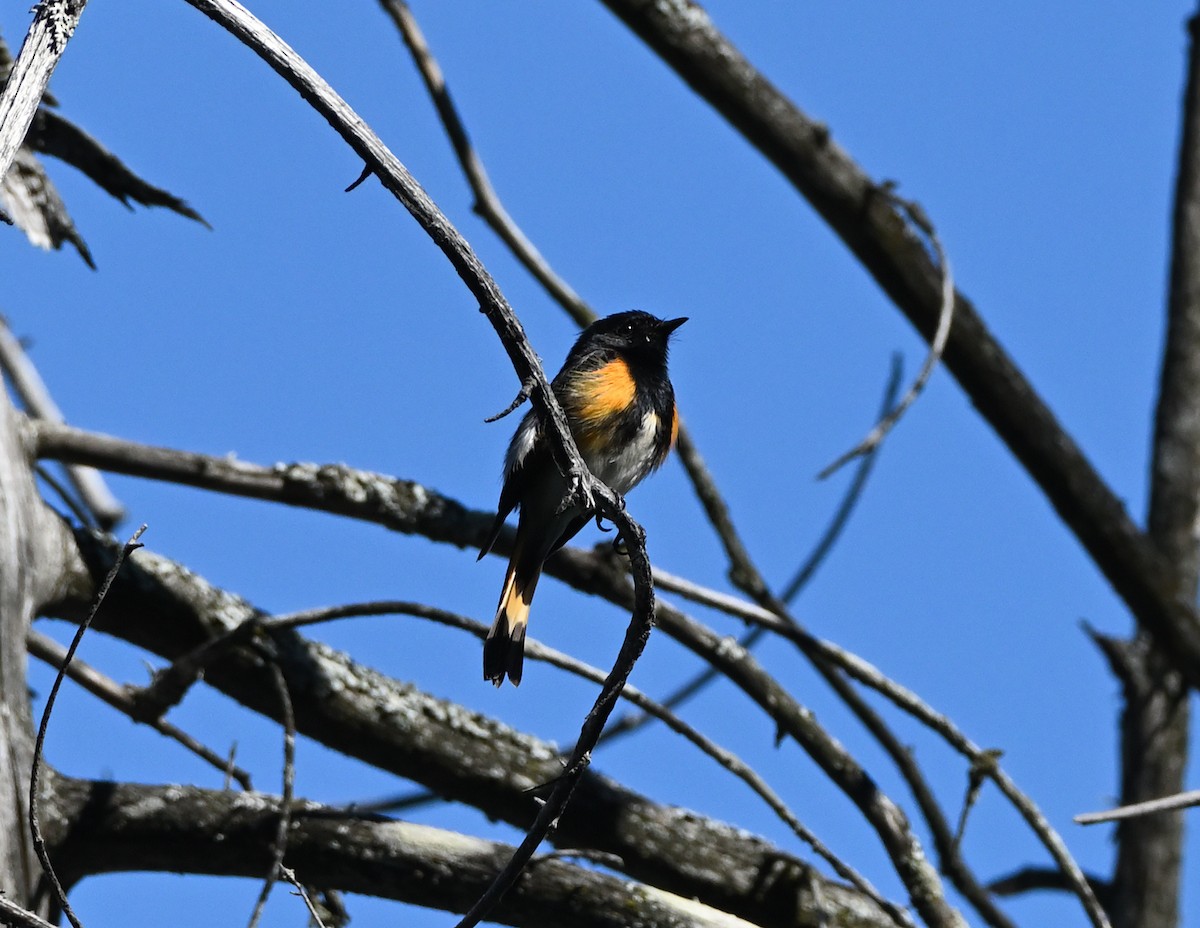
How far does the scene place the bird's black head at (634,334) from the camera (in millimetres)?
5008

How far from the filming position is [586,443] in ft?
14.8

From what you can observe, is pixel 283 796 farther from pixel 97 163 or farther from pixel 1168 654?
pixel 1168 654

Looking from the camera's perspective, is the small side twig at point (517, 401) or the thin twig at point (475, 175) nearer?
the small side twig at point (517, 401)

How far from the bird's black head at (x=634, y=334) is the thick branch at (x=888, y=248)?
77 centimetres

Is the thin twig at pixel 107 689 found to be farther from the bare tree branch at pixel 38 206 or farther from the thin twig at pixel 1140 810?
the thin twig at pixel 1140 810

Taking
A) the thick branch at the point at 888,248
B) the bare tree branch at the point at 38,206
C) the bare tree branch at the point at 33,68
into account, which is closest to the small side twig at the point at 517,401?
the bare tree branch at the point at 33,68

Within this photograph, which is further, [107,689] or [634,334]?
[634,334]

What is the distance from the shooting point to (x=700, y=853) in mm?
3936

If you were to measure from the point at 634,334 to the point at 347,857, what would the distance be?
87.8 inches

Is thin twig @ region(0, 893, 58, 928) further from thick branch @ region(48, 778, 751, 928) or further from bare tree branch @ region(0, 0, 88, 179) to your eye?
thick branch @ region(48, 778, 751, 928)

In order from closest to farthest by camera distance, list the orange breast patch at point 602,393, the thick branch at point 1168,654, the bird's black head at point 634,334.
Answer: the orange breast patch at point 602,393 < the bird's black head at point 634,334 < the thick branch at point 1168,654

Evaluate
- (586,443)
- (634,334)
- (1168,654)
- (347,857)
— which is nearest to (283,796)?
(347,857)

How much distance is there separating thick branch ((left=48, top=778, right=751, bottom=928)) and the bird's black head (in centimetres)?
199

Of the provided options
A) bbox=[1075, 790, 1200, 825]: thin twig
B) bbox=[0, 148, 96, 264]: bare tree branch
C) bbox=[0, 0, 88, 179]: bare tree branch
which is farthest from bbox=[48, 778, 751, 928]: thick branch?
bbox=[0, 0, 88, 179]: bare tree branch
